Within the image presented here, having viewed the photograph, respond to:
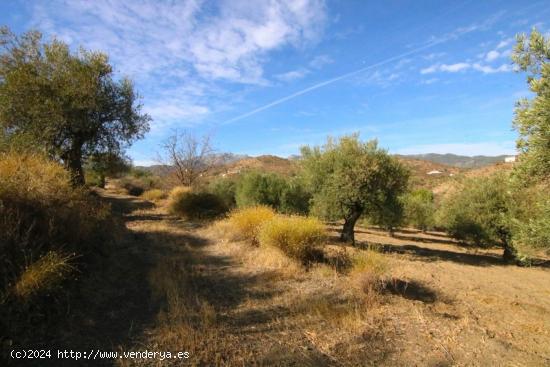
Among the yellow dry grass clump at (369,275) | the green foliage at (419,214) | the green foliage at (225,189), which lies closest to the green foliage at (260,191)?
the green foliage at (225,189)

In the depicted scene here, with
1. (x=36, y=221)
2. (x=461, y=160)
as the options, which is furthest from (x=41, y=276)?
(x=461, y=160)

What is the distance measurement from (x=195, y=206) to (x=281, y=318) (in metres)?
12.8

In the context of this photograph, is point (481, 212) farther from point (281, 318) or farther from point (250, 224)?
point (281, 318)

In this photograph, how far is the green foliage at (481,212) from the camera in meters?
16.6

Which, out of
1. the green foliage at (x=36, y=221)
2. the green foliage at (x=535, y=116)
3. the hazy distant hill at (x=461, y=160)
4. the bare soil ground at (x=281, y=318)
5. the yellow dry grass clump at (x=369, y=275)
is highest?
the hazy distant hill at (x=461, y=160)

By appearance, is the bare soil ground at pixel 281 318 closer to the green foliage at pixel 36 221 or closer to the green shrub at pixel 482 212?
the green foliage at pixel 36 221

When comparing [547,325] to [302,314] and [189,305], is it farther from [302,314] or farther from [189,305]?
[189,305]

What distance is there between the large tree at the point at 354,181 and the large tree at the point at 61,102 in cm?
1007

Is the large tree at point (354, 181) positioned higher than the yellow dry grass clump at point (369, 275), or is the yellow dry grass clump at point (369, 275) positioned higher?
the large tree at point (354, 181)

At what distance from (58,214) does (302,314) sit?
5064 mm

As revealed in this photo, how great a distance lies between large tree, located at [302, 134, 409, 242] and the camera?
45.2 ft

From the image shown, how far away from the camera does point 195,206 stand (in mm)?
17234

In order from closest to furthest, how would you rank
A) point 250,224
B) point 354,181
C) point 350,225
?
point 250,224, point 354,181, point 350,225

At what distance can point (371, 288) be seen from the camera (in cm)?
634
